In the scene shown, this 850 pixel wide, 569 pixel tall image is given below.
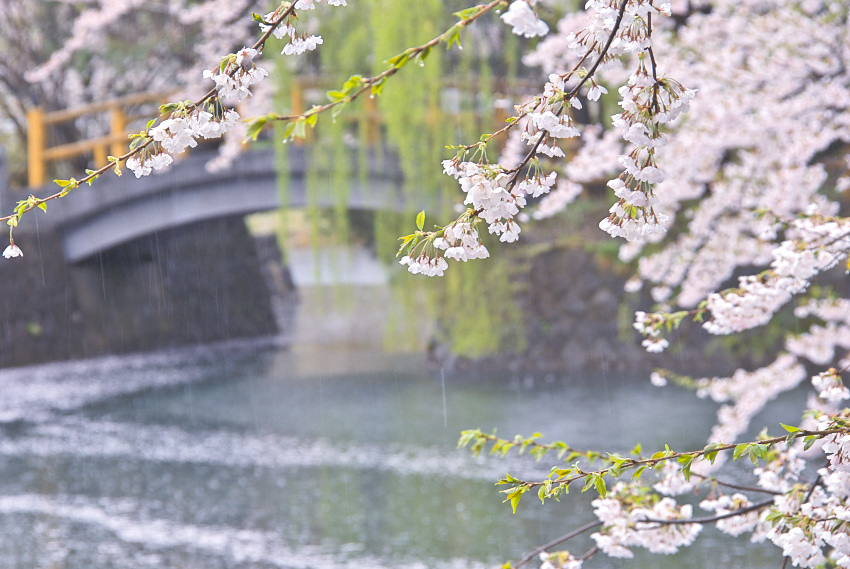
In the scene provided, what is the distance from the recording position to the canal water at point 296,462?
352cm

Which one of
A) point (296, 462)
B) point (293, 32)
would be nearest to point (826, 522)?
point (293, 32)

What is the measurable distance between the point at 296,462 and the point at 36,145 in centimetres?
541

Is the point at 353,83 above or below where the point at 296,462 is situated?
above

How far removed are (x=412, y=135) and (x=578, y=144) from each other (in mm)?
1664

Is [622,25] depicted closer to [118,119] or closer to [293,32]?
[293,32]

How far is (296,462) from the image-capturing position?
510cm

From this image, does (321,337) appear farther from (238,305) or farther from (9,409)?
(9,409)

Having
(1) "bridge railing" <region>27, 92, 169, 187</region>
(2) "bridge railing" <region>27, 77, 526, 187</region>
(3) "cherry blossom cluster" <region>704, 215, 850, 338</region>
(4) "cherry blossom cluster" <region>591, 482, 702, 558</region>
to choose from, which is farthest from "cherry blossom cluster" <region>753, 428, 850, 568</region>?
(1) "bridge railing" <region>27, 92, 169, 187</region>

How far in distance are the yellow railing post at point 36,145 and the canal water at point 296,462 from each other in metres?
2.14

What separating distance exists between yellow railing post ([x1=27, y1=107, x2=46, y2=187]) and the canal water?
214cm

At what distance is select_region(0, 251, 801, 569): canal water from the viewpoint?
3516 millimetres

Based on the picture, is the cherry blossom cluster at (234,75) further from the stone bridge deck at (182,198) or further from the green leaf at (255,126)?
the stone bridge deck at (182,198)

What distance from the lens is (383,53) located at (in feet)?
A: 19.8

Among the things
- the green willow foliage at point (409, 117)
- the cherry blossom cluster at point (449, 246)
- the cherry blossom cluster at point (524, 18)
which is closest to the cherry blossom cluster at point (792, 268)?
the cherry blossom cluster at point (449, 246)
